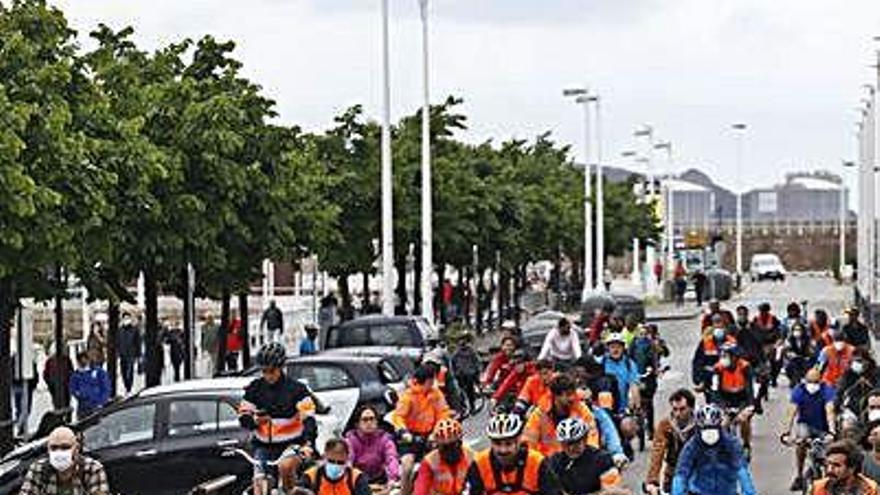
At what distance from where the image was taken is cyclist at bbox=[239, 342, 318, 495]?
1741 centimetres

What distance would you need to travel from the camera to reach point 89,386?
29.6 meters

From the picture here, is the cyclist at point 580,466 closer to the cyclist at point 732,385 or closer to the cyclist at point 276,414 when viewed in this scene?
the cyclist at point 276,414

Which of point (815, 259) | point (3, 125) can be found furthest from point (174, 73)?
point (815, 259)

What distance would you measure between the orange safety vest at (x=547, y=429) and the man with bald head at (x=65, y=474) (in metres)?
3.61

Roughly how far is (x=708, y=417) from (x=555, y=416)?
4.83 feet

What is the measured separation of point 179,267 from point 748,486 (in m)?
20.5

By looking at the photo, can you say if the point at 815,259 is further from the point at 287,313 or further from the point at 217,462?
the point at 217,462

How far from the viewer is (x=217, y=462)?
20891 millimetres

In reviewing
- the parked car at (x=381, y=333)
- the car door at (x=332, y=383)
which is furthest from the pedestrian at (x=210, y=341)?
the car door at (x=332, y=383)

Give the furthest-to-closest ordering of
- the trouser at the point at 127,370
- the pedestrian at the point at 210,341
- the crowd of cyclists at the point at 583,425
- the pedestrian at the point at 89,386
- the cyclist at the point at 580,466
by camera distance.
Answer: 1. the pedestrian at the point at 210,341
2. the trouser at the point at 127,370
3. the pedestrian at the point at 89,386
4. the cyclist at the point at 580,466
5. the crowd of cyclists at the point at 583,425

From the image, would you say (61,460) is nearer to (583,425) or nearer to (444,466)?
(444,466)

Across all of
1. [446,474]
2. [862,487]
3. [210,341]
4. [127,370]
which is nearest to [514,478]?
[446,474]

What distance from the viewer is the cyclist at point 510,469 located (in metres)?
12.2

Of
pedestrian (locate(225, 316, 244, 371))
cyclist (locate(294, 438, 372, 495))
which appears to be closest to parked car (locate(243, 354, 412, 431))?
cyclist (locate(294, 438, 372, 495))
